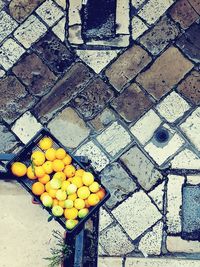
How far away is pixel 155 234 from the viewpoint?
436 centimetres

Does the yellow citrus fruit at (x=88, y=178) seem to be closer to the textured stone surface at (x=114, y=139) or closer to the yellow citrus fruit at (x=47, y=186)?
the yellow citrus fruit at (x=47, y=186)

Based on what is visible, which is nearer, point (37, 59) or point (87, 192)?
point (87, 192)

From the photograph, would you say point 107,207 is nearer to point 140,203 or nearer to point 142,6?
point 140,203

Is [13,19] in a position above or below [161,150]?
above

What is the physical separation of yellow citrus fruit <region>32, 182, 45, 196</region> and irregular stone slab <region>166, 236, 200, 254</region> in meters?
1.65

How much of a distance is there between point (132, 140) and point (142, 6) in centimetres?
143

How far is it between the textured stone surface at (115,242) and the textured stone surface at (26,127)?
126 cm

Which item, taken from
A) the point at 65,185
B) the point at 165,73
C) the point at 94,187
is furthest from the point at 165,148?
the point at 65,185

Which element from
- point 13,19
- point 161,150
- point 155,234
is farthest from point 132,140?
point 13,19

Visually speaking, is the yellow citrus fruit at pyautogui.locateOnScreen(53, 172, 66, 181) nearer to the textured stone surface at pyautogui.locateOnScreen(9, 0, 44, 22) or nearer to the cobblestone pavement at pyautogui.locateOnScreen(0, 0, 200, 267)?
the cobblestone pavement at pyautogui.locateOnScreen(0, 0, 200, 267)

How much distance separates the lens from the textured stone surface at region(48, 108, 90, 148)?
15.1ft

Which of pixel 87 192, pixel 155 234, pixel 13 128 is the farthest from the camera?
pixel 13 128

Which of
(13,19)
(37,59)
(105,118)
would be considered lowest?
(105,118)

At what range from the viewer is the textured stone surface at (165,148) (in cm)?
448
